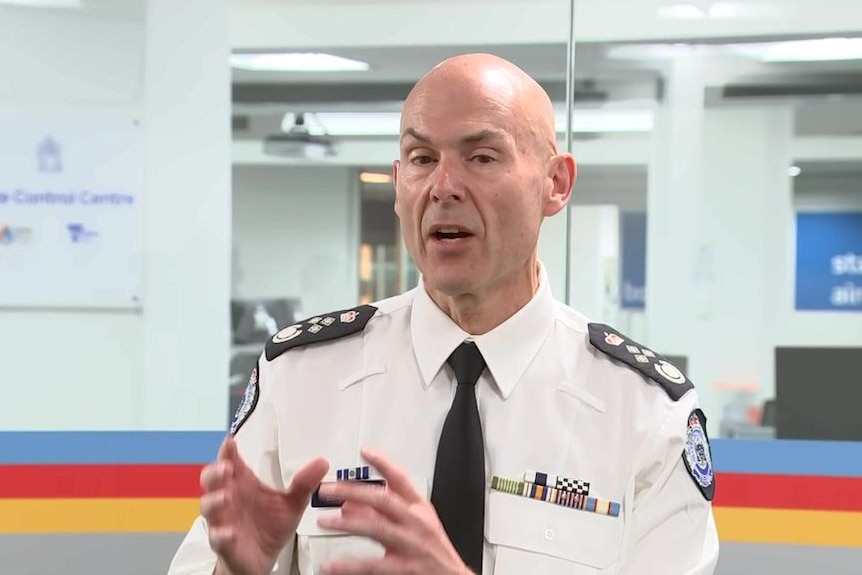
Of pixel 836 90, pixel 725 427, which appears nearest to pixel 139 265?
pixel 725 427

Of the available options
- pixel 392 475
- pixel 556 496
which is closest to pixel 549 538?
pixel 556 496

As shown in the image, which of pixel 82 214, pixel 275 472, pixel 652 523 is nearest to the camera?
pixel 652 523

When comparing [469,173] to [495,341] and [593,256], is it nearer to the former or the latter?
[495,341]

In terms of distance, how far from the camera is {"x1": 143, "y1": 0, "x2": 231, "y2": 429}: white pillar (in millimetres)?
2066

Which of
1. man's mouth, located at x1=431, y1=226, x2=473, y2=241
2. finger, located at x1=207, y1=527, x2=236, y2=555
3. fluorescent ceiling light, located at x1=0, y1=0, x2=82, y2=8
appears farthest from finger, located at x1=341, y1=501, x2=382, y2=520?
fluorescent ceiling light, located at x1=0, y1=0, x2=82, y2=8

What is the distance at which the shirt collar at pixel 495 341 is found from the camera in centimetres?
131

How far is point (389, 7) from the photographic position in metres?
2.10

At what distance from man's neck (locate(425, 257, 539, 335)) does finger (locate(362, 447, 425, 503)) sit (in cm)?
39

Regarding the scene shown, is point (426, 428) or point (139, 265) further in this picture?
point (139, 265)

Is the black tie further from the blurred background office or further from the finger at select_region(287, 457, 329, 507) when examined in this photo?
the blurred background office

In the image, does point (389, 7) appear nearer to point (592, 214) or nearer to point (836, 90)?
point (592, 214)

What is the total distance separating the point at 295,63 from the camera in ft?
6.97

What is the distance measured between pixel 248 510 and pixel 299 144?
1.25m

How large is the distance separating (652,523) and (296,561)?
0.55 meters
